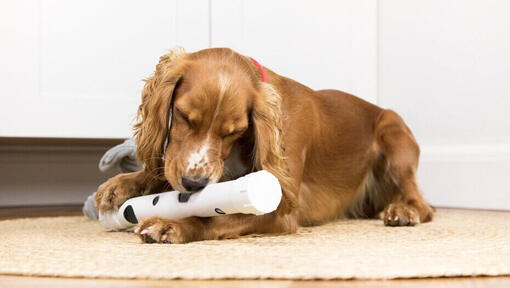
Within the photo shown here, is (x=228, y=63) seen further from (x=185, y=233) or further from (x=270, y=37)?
(x=270, y=37)

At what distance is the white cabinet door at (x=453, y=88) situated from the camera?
296 centimetres

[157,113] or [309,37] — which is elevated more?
[309,37]

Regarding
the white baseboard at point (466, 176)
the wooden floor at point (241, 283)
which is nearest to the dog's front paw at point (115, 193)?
the wooden floor at point (241, 283)

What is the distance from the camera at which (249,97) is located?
6.18 feet

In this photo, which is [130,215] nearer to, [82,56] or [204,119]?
[204,119]

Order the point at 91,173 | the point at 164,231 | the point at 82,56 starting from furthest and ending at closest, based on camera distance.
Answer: the point at 91,173, the point at 82,56, the point at 164,231

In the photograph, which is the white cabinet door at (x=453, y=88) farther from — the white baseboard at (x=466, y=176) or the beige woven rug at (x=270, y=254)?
the beige woven rug at (x=270, y=254)

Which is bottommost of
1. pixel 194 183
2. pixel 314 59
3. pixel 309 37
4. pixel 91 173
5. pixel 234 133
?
pixel 91 173

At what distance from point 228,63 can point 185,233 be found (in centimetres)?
51

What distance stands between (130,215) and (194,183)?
297 mm

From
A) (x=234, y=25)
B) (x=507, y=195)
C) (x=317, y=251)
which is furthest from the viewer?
(x=234, y=25)

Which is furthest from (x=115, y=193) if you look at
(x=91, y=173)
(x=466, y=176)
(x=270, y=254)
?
(x=466, y=176)

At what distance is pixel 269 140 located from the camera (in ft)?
6.24

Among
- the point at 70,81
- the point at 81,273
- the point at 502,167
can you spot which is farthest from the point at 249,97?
the point at 502,167
